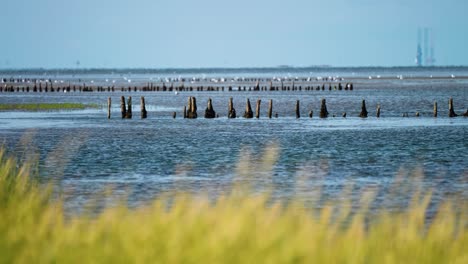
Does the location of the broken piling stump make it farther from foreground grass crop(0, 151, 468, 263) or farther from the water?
foreground grass crop(0, 151, 468, 263)

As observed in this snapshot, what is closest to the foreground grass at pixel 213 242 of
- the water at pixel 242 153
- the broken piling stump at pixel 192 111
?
the water at pixel 242 153

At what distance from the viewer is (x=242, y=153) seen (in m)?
46.5

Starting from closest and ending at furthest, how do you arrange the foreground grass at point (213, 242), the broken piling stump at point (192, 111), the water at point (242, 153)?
1. the foreground grass at point (213, 242)
2. the water at point (242, 153)
3. the broken piling stump at point (192, 111)

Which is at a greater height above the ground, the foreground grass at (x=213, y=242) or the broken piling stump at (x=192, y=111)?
the foreground grass at (x=213, y=242)

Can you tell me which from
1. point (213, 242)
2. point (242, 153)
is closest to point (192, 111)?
point (242, 153)

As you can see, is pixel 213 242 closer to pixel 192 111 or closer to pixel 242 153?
pixel 242 153

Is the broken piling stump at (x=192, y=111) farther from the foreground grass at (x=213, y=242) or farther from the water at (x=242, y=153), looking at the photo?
the foreground grass at (x=213, y=242)

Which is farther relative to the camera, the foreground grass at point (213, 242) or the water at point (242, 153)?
the water at point (242, 153)

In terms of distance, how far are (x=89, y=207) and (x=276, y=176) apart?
1033cm

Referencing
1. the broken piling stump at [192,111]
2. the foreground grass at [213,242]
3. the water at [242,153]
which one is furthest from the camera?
the broken piling stump at [192,111]

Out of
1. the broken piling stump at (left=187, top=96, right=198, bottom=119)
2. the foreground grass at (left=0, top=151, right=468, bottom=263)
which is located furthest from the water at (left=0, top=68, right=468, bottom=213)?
the foreground grass at (left=0, top=151, right=468, bottom=263)

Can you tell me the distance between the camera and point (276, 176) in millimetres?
→ 34625

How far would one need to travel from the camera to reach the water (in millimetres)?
31625

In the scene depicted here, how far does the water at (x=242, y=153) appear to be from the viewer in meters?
31.6
